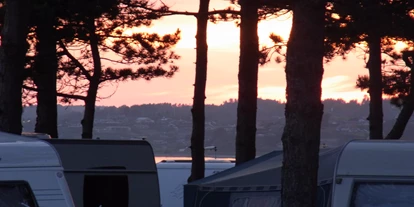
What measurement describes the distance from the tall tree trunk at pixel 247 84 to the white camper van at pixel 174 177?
578 centimetres

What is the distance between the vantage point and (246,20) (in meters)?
16.5

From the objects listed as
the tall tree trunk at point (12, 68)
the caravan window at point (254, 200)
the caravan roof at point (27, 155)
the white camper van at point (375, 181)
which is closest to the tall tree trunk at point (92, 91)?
the tall tree trunk at point (12, 68)

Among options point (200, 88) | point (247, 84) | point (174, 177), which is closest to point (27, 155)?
point (247, 84)

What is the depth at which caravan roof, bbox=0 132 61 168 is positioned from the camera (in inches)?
273

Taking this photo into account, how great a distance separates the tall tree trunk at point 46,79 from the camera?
61.1ft

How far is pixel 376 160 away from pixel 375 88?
10.6 metres

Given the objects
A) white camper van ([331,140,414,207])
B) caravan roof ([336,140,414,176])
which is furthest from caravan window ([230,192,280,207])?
white camper van ([331,140,414,207])

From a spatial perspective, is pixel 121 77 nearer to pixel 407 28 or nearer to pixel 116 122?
pixel 407 28

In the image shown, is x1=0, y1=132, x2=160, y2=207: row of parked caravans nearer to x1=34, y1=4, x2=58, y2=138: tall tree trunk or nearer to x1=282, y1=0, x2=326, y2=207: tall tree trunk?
x1=282, y1=0, x2=326, y2=207: tall tree trunk

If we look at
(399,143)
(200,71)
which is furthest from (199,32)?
(399,143)

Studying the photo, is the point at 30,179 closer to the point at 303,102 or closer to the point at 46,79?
the point at 303,102

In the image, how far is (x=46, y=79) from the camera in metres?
19.8

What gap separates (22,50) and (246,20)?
4.89 m

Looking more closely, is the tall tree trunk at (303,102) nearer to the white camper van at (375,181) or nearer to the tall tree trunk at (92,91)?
the white camper van at (375,181)
